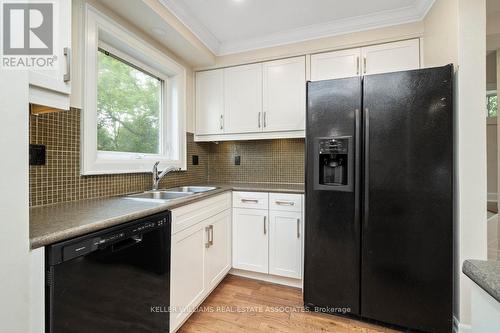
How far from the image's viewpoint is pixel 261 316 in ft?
5.67

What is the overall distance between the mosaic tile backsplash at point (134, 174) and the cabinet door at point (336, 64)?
0.74 meters

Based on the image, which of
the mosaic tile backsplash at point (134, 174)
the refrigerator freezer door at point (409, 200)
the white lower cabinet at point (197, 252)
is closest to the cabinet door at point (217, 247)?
the white lower cabinet at point (197, 252)

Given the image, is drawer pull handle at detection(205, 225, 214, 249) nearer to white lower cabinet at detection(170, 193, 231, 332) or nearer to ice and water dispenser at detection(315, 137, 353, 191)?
white lower cabinet at detection(170, 193, 231, 332)

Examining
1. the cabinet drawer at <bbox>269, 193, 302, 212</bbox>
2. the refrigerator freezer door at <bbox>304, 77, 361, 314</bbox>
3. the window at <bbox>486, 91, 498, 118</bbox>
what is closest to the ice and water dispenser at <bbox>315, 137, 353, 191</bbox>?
the refrigerator freezer door at <bbox>304, 77, 361, 314</bbox>

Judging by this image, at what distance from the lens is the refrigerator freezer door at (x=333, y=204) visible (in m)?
1.65

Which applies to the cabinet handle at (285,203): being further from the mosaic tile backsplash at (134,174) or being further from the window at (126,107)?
the window at (126,107)

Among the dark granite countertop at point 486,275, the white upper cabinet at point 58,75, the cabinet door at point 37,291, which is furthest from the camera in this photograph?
the white upper cabinet at point 58,75

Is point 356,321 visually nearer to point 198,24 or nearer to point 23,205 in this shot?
point 23,205

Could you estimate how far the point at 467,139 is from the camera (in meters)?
1.44

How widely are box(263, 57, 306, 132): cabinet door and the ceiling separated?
25 centimetres

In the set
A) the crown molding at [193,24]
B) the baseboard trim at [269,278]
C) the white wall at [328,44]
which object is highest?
the crown molding at [193,24]

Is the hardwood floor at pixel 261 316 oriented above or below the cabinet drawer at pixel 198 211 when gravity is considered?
below

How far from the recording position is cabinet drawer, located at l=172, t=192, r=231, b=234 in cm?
146

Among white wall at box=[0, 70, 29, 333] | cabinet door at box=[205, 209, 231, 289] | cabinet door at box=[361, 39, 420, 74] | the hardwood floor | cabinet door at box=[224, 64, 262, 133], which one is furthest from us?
cabinet door at box=[224, 64, 262, 133]
